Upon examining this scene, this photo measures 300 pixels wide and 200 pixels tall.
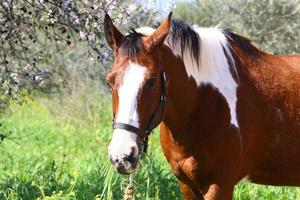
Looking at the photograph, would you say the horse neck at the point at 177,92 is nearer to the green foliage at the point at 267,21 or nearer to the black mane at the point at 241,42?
the black mane at the point at 241,42

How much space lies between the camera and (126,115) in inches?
137

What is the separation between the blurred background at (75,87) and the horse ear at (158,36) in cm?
144

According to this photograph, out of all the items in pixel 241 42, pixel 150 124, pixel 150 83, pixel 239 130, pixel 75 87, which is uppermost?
pixel 241 42

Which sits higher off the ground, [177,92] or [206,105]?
[177,92]

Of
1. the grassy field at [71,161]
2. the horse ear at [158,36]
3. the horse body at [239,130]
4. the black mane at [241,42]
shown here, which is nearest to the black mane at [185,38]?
the horse body at [239,130]

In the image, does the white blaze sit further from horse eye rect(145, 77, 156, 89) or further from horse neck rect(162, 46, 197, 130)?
horse neck rect(162, 46, 197, 130)

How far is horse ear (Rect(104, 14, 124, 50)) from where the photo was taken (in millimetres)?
3838

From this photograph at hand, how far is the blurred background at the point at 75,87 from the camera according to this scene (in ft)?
18.0

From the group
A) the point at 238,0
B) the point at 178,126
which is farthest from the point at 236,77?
the point at 238,0

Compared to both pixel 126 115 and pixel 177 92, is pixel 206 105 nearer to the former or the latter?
pixel 177 92

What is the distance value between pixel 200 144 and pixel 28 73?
2348 mm

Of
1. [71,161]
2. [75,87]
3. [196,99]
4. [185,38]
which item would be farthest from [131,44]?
[75,87]

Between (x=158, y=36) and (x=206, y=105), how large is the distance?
2.14 feet

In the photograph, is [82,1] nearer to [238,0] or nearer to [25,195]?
[25,195]
